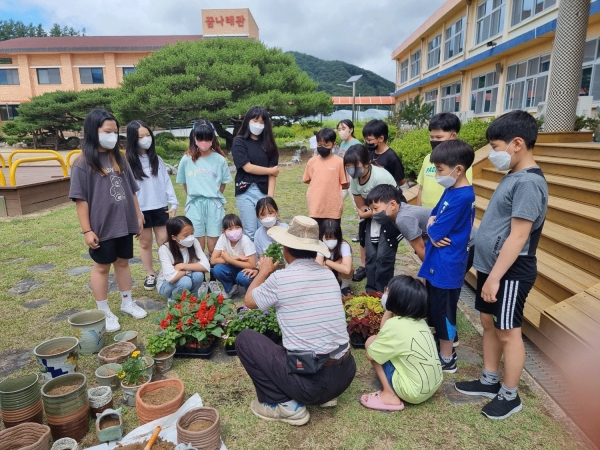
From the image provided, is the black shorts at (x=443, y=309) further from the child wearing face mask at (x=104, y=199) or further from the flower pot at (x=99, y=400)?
the child wearing face mask at (x=104, y=199)

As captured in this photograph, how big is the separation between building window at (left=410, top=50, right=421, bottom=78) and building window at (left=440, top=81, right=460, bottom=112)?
18.0ft

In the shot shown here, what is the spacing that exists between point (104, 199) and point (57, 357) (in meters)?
1.29

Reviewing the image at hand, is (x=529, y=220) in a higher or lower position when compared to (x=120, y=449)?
higher

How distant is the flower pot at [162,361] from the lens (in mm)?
2922

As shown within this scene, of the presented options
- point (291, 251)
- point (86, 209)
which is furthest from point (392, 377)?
point (86, 209)

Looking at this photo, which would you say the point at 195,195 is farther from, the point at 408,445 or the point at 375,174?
the point at 408,445

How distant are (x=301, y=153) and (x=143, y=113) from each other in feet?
23.4

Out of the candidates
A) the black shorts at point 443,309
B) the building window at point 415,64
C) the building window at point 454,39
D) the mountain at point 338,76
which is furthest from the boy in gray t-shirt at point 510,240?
the mountain at point 338,76

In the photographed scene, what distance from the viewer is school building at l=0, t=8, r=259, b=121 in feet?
105

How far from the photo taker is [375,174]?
3.96m

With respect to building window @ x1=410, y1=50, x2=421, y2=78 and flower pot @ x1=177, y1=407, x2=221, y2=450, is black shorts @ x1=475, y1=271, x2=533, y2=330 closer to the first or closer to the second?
flower pot @ x1=177, y1=407, x2=221, y2=450

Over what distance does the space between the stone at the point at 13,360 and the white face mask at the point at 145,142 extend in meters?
2.13

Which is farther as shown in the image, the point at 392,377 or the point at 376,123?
the point at 376,123

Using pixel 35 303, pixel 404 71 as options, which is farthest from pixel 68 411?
pixel 404 71
